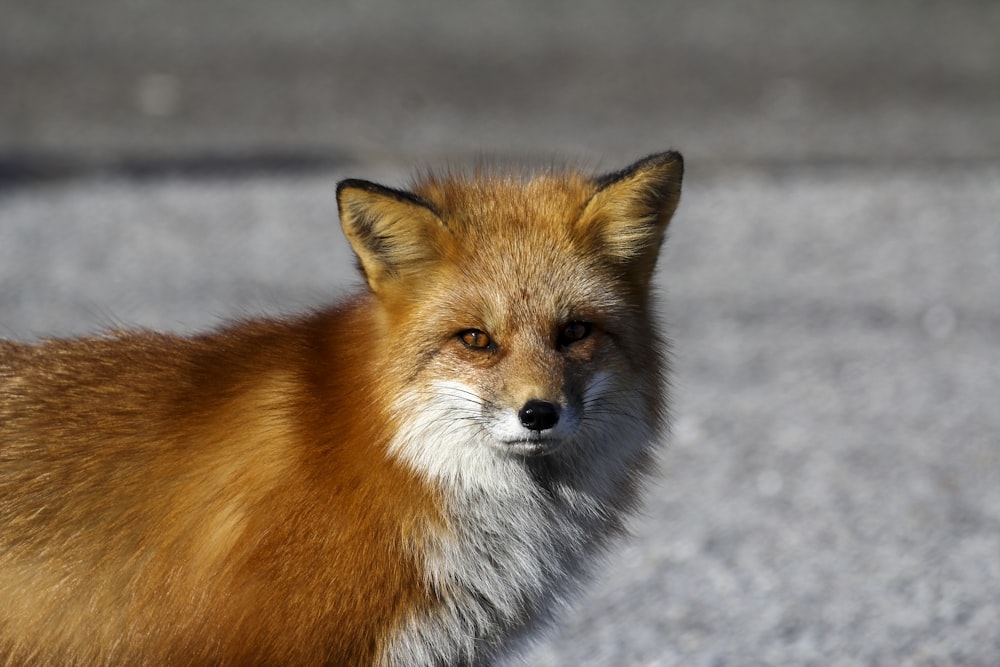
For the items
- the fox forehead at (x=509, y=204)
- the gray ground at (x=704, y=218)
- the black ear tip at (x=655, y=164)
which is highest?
the black ear tip at (x=655, y=164)

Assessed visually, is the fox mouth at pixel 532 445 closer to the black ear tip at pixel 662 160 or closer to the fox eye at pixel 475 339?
the fox eye at pixel 475 339

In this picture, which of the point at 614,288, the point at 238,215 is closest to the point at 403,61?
the point at 238,215

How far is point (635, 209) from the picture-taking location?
259 cm

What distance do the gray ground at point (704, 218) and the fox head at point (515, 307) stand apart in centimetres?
127

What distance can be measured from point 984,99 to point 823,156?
2.22 meters

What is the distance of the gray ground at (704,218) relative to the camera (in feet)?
13.0

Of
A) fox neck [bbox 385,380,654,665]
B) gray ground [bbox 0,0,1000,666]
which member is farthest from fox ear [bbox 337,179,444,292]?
gray ground [bbox 0,0,1000,666]

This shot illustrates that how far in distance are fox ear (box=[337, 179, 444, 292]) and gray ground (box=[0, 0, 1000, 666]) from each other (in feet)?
4.95

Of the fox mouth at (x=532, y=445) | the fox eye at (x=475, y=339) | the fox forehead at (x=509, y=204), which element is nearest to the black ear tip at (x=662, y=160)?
the fox forehead at (x=509, y=204)

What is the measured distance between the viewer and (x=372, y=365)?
249 cm

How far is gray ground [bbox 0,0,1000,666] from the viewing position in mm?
3967

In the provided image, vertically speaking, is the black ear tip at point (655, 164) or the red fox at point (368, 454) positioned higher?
the black ear tip at point (655, 164)

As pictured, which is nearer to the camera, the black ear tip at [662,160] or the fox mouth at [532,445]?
the fox mouth at [532,445]

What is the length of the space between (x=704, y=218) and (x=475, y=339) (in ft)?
18.2
